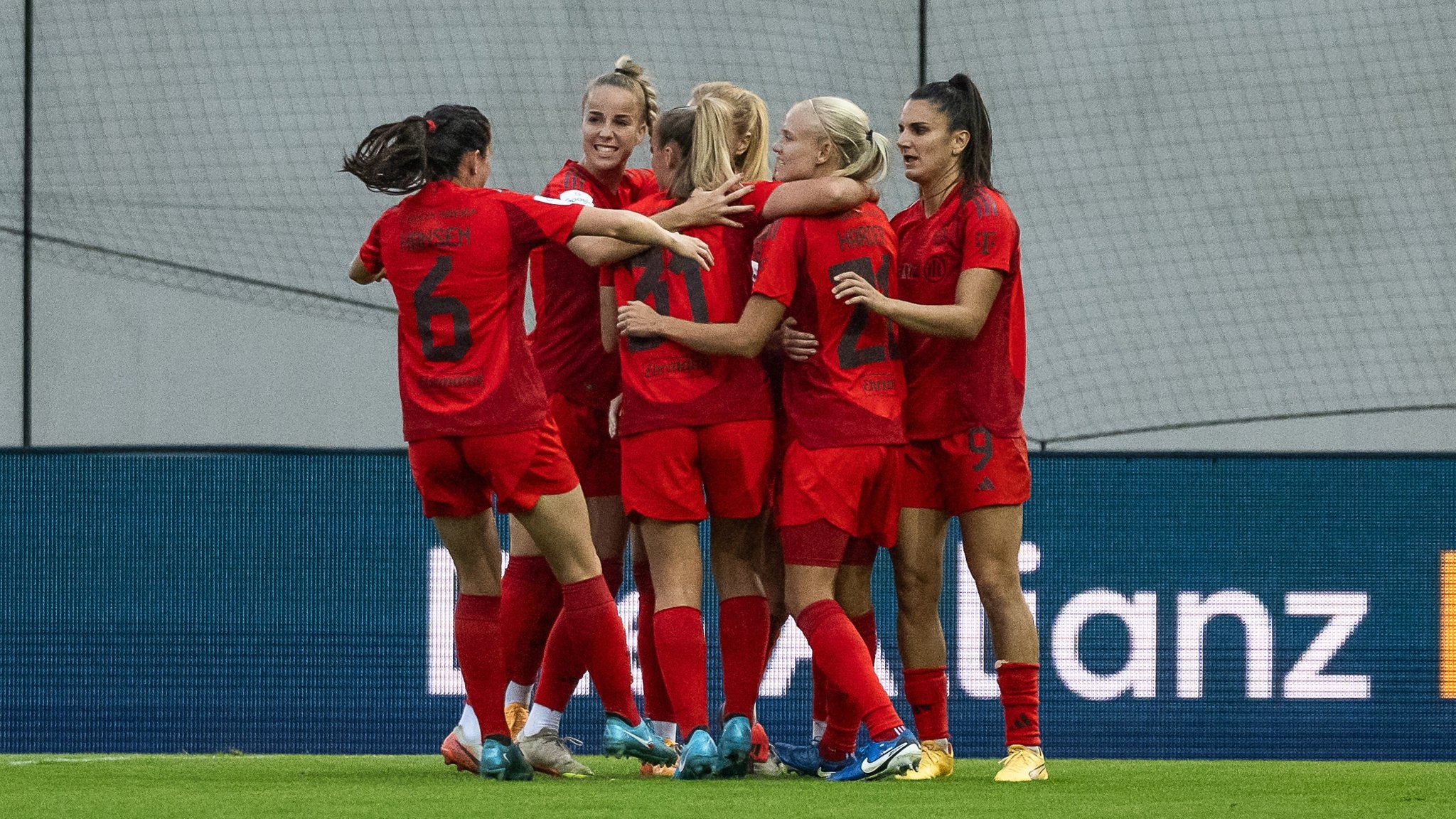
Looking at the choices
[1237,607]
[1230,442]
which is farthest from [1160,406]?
[1237,607]

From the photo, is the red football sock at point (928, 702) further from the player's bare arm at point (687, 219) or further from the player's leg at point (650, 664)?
the player's bare arm at point (687, 219)

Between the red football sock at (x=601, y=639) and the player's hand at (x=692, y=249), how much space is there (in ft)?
2.68

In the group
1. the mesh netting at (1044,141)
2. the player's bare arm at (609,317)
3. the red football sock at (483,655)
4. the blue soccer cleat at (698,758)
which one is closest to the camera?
the blue soccer cleat at (698,758)

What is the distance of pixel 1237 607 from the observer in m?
6.72

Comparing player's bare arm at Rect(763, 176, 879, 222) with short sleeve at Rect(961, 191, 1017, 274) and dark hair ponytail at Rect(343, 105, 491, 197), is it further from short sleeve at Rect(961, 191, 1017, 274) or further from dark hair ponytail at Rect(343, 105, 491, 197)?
dark hair ponytail at Rect(343, 105, 491, 197)

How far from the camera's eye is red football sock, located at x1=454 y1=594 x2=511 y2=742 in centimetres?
466

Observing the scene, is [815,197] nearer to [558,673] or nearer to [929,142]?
[929,142]

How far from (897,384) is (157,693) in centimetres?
339

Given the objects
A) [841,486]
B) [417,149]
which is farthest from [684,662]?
[417,149]

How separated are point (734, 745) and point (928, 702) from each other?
1.78 ft

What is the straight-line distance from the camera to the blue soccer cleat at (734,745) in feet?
15.1

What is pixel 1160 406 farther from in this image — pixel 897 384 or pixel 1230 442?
pixel 897 384

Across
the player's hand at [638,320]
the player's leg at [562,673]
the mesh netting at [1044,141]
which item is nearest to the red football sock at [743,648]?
the player's leg at [562,673]

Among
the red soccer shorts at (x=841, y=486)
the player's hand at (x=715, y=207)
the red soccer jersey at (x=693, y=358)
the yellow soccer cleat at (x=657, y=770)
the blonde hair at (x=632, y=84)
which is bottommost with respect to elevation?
the yellow soccer cleat at (x=657, y=770)
